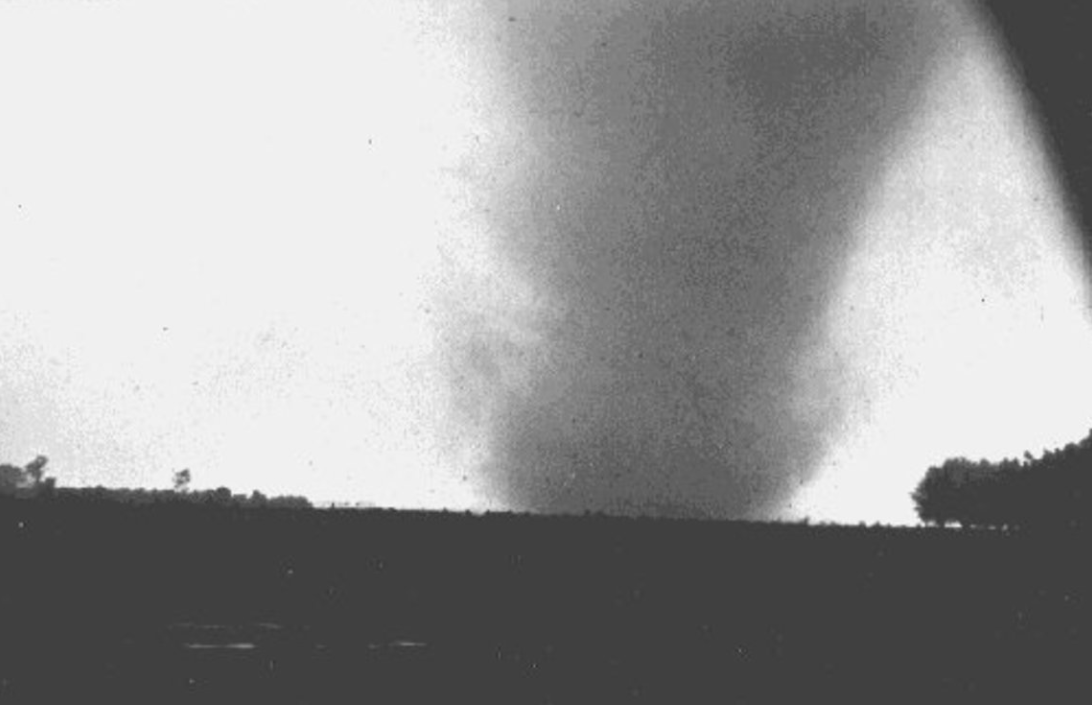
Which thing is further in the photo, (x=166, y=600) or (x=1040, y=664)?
(x=166, y=600)

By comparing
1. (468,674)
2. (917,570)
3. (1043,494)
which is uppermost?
(1043,494)

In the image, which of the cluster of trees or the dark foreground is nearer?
the dark foreground

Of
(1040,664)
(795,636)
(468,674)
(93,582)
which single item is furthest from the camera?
(93,582)

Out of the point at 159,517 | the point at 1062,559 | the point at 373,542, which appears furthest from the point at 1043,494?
the point at 159,517

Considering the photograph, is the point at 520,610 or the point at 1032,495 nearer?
the point at 520,610

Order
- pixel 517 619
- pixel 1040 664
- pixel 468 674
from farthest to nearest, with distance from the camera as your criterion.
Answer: pixel 517 619, pixel 1040 664, pixel 468 674

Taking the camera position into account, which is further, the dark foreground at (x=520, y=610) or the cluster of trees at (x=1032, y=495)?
the cluster of trees at (x=1032, y=495)

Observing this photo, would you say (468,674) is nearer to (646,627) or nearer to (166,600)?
(646,627)

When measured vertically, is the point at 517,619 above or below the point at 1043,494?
below
